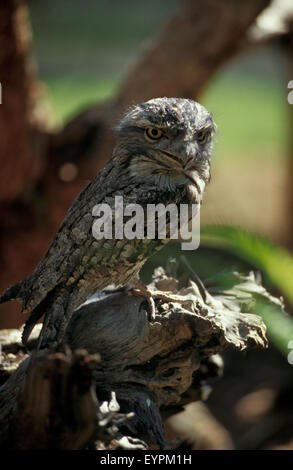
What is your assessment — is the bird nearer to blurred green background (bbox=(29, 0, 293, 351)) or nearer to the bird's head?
the bird's head

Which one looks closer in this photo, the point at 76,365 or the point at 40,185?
the point at 76,365

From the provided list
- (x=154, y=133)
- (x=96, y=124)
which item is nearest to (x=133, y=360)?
(x=154, y=133)

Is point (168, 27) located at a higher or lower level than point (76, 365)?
higher

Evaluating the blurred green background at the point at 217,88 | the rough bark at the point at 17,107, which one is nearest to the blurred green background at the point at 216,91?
the blurred green background at the point at 217,88

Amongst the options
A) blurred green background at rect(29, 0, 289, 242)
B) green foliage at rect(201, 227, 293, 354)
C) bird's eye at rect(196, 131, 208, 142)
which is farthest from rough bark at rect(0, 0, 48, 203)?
bird's eye at rect(196, 131, 208, 142)

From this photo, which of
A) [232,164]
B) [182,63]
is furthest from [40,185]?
[232,164]

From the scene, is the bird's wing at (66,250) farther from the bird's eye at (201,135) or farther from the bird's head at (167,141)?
the bird's eye at (201,135)

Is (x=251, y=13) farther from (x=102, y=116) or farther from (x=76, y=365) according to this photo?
(x=76, y=365)
